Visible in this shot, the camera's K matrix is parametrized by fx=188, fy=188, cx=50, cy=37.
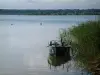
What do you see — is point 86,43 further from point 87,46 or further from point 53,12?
point 53,12

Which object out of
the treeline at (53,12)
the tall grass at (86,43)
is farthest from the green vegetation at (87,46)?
the treeline at (53,12)

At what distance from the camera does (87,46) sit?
57cm

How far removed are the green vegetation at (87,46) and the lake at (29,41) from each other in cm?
10

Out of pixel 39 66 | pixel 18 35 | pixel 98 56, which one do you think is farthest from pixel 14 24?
pixel 98 56

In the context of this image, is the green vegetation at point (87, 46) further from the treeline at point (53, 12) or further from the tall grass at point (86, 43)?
the treeline at point (53, 12)

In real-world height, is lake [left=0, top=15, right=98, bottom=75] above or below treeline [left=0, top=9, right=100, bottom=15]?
below

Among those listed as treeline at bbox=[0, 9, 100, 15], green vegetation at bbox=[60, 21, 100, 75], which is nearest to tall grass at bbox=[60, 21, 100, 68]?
green vegetation at bbox=[60, 21, 100, 75]

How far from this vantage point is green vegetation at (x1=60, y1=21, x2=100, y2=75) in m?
0.56

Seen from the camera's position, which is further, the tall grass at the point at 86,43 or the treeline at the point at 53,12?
the treeline at the point at 53,12

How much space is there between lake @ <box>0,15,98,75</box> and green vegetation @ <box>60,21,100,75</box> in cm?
10

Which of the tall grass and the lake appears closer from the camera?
the tall grass

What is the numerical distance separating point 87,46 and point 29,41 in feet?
0.78

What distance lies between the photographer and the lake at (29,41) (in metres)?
0.70

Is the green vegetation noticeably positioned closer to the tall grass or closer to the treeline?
the tall grass
